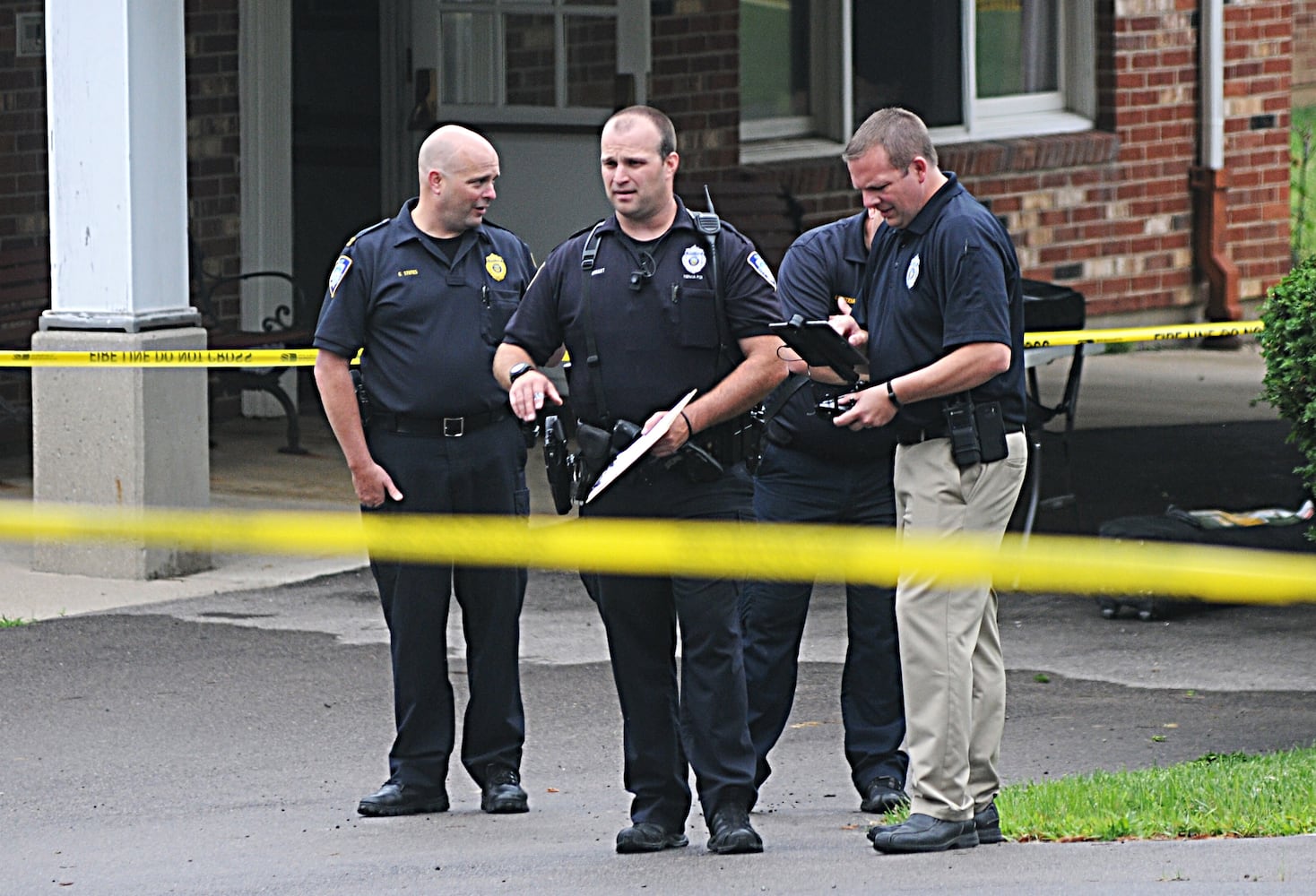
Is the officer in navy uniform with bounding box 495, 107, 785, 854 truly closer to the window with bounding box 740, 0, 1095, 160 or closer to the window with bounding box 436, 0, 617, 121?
the window with bounding box 436, 0, 617, 121

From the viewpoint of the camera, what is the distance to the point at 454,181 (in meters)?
6.10

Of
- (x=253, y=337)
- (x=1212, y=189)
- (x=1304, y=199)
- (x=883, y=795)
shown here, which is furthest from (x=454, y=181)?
(x=1304, y=199)

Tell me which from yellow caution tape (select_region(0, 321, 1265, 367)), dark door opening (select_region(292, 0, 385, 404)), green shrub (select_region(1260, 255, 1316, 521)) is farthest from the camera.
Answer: dark door opening (select_region(292, 0, 385, 404))

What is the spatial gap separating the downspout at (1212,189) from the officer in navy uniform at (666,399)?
11634 millimetres

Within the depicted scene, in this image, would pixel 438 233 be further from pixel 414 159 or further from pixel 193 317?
pixel 414 159

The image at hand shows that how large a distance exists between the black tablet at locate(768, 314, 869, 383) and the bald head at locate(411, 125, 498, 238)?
40.2 inches

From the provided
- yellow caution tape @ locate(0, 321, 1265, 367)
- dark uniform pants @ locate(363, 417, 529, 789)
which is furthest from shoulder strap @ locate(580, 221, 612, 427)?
yellow caution tape @ locate(0, 321, 1265, 367)

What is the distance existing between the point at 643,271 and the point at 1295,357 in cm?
308

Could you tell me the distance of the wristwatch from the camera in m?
5.59

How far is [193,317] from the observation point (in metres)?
9.28

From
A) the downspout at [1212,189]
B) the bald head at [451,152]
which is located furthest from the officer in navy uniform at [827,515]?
the downspout at [1212,189]

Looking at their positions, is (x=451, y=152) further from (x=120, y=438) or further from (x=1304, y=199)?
(x=1304, y=199)

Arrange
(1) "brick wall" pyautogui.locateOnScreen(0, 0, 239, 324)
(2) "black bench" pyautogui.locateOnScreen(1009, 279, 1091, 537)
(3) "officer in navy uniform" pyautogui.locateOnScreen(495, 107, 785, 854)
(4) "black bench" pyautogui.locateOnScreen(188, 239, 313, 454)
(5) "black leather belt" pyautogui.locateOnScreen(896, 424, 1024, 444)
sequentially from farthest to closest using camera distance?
(1) "brick wall" pyautogui.locateOnScreen(0, 0, 239, 324) < (4) "black bench" pyautogui.locateOnScreen(188, 239, 313, 454) < (2) "black bench" pyautogui.locateOnScreen(1009, 279, 1091, 537) < (3) "officer in navy uniform" pyautogui.locateOnScreen(495, 107, 785, 854) < (5) "black leather belt" pyautogui.locateOnScreen(896, 424, 1024, 444)

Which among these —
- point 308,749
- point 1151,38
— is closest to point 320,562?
point 308,749
